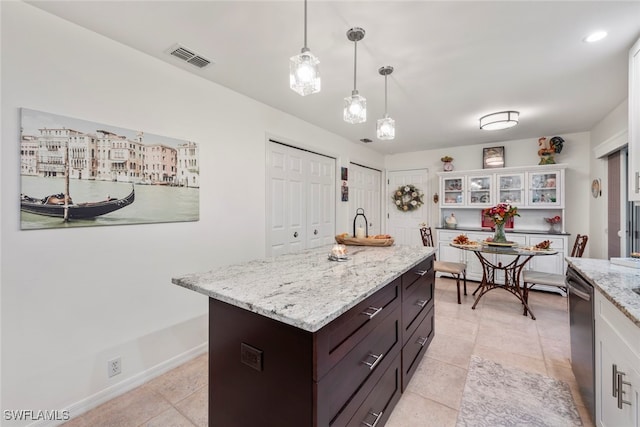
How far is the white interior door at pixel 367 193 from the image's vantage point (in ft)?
15.9

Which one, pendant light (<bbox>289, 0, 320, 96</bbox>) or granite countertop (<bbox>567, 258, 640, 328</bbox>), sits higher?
pendant light (<bbox>289, 0, 320, 96</bbox>)

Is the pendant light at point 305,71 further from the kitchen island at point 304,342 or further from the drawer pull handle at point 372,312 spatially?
the drawer pull handle at point 372,312

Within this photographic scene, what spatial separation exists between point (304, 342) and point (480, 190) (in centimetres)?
482

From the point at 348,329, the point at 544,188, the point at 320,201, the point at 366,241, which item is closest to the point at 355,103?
the point at 366,241

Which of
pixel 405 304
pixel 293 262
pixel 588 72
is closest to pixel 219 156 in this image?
Result: pixel 293 262

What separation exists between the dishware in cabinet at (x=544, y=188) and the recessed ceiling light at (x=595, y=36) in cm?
296

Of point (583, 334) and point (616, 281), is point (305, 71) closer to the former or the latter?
point (616, 281)

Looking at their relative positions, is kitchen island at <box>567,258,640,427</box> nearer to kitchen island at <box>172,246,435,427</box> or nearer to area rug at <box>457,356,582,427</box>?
area rug at <box>457,356,582,427</box>

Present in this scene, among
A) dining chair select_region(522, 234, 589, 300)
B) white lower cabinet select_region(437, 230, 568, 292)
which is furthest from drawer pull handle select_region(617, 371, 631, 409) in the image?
white lower cabinet select_region(437, 230, 568, 292)

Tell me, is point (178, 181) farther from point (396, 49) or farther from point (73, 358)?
point (396, 49)

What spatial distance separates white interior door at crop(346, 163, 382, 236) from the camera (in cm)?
484

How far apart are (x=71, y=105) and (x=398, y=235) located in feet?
17.6

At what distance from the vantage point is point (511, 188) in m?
4.56

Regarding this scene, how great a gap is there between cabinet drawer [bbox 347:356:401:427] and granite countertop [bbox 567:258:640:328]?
111cm
